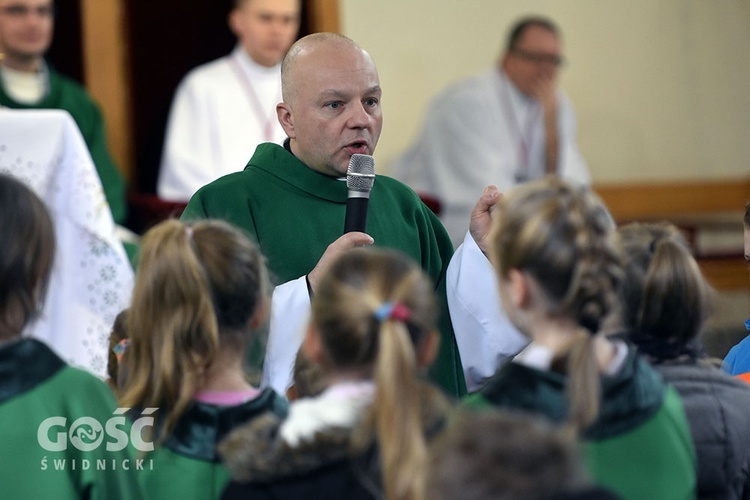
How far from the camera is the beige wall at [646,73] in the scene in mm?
8383

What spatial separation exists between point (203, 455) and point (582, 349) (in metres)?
0.74

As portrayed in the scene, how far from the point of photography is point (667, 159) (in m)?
8.75

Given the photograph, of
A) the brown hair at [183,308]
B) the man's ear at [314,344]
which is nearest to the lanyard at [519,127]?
the brown hair at [183,308]

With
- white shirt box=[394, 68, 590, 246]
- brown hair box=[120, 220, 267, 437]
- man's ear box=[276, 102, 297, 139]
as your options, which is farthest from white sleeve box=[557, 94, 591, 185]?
brown hair box=[120, 220, 267, 437]

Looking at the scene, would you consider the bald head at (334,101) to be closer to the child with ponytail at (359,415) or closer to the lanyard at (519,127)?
the child with ponytail at (359,415)

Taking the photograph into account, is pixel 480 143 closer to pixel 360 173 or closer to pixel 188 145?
pixel 188 145

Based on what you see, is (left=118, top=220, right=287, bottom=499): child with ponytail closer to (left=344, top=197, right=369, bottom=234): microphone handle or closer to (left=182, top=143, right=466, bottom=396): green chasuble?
(left=344, top=197, right=369, bottom=234): microphone handle

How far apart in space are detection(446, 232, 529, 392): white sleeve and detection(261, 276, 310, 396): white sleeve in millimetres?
434

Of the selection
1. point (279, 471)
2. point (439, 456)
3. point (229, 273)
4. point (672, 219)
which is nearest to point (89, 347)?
point (229, 273)

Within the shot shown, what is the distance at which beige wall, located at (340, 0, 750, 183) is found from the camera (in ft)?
27.5

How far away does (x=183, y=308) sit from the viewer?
7.80ft

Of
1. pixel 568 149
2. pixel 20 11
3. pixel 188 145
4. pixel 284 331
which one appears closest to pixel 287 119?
pixel 284 331

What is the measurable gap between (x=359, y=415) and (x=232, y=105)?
5137mm

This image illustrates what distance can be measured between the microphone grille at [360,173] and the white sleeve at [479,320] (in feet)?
1.15
